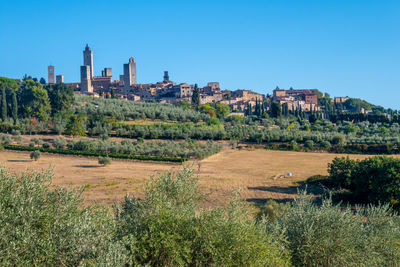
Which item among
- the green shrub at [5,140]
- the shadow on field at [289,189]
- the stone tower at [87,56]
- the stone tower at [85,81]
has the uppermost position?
the stone tower at [87,56]

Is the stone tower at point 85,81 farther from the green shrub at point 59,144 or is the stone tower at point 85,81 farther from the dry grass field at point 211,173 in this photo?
the dry grass field at point 211,173

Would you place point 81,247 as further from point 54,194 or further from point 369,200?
point 369,200

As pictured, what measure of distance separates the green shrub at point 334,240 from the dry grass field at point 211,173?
715cm

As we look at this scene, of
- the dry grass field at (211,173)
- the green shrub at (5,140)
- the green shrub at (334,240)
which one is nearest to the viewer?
the green shrub at (334,240)

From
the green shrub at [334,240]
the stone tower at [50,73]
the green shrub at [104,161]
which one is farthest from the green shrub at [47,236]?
the stone tower at [50,73]

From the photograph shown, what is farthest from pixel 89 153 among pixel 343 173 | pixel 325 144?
pixel 325 144

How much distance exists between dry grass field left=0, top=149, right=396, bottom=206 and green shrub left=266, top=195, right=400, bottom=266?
281 inches

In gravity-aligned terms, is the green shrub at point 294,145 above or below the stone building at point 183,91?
below

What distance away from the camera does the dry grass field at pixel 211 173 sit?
23812 mm

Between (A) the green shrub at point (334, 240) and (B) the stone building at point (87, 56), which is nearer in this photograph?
(A) the green shrub at point (334, 240)

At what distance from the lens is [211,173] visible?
32.5 metres

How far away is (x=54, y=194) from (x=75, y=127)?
145ft

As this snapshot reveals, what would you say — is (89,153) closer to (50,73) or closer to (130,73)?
(50,73)

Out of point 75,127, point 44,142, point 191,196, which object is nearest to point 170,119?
point 75,127
